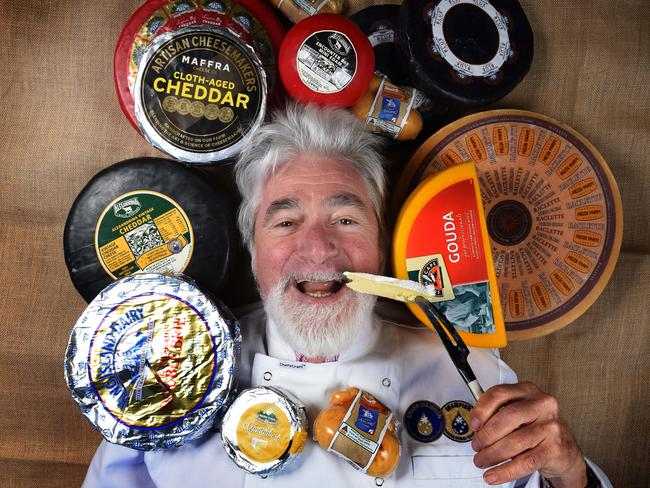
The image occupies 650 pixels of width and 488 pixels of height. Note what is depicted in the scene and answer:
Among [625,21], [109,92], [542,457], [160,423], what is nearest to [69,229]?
[109,92]

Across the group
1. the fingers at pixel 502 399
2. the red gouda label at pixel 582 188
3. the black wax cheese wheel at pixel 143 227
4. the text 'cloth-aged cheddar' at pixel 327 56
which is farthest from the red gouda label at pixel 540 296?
the black wax cheese wheel at pixel 143 227

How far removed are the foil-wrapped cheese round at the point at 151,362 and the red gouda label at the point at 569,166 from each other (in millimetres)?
994

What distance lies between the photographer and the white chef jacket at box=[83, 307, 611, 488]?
4.49 feet

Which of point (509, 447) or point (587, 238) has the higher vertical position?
point (587, 238)

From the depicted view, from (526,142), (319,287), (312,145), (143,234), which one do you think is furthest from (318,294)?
(526,142)

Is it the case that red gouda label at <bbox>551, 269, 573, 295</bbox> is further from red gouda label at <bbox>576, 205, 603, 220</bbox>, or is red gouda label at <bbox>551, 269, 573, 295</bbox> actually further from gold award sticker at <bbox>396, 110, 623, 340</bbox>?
red gouda label at <bbox>576, 205, 603, 220</bbox>

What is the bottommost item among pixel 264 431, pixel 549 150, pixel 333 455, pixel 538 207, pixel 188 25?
pixel 333 455

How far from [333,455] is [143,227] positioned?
777 millimetres

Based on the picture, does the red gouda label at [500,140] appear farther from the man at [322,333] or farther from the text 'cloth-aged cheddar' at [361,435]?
the text 'cloth-aged cheddar' at [361,435]

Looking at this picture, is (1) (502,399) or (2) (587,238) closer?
(1) (502,399)

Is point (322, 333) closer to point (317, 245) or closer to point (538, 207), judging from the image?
point (317, 245)

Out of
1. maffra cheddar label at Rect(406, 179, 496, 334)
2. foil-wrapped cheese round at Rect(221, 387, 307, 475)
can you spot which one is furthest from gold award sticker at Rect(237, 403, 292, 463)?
maffra cheddar label at Rect(406, 179, 496, 334)

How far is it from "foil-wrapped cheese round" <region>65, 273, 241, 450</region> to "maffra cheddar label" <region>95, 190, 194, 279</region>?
0.12 m

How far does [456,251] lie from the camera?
142cm
